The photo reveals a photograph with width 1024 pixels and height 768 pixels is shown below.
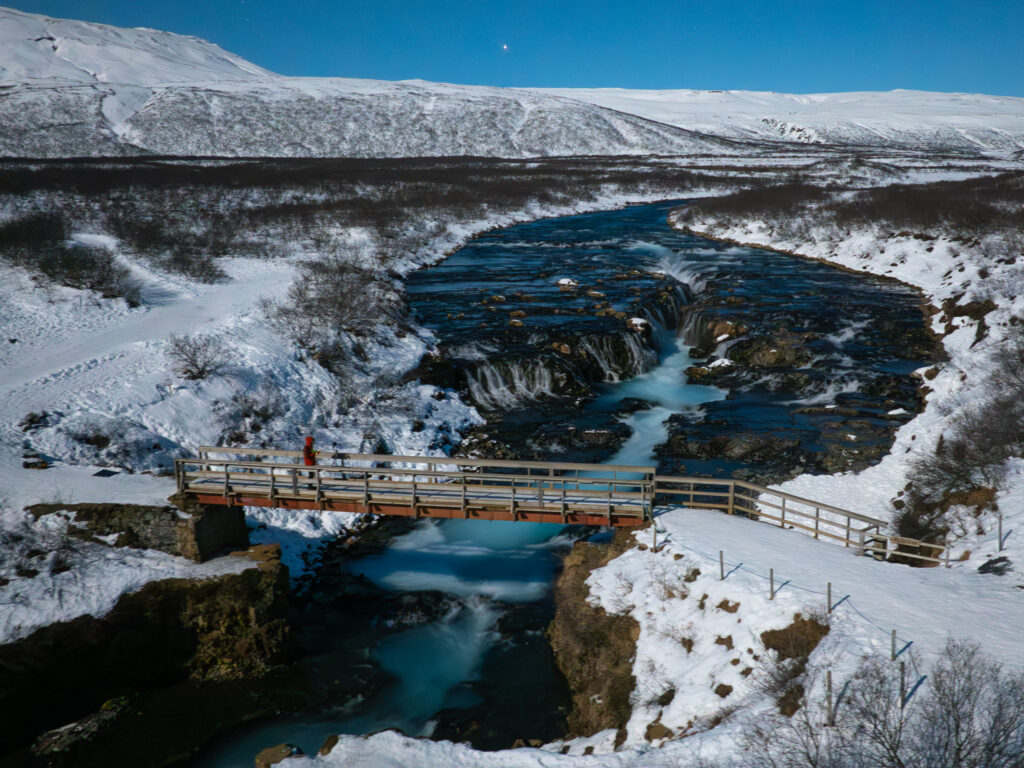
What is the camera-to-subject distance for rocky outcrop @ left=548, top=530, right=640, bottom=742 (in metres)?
13.7

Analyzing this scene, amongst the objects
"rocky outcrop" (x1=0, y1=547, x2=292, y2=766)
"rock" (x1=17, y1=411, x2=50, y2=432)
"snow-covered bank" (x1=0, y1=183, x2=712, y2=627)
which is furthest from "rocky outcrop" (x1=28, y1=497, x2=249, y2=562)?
"rock" (x1=17, y1=411, x2=50, y2=432)

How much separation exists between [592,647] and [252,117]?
14259 cm

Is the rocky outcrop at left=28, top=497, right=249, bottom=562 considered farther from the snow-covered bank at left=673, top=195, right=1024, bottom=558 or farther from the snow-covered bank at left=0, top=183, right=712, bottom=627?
the snow-covered bank at left=673, top=195, right=1024, bottom=558

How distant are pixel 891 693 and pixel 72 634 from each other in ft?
54.5

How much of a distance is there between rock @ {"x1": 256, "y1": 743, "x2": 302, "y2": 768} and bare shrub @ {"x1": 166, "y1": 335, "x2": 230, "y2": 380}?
674 inches

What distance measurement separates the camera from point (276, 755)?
41.7 feet

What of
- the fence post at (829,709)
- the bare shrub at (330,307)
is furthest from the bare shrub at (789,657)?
the bare shrub at (330,307)

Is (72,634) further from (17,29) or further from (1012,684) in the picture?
(17,29)

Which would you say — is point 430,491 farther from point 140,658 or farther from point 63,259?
point 63,259

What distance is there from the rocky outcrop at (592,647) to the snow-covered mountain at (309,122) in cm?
11752

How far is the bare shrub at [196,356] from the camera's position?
26.5 m

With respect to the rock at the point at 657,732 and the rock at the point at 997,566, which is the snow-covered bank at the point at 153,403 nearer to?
the rock at the point at 657,732

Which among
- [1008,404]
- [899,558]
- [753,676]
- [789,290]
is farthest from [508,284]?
[753,676]

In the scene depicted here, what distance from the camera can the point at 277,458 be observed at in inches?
967
